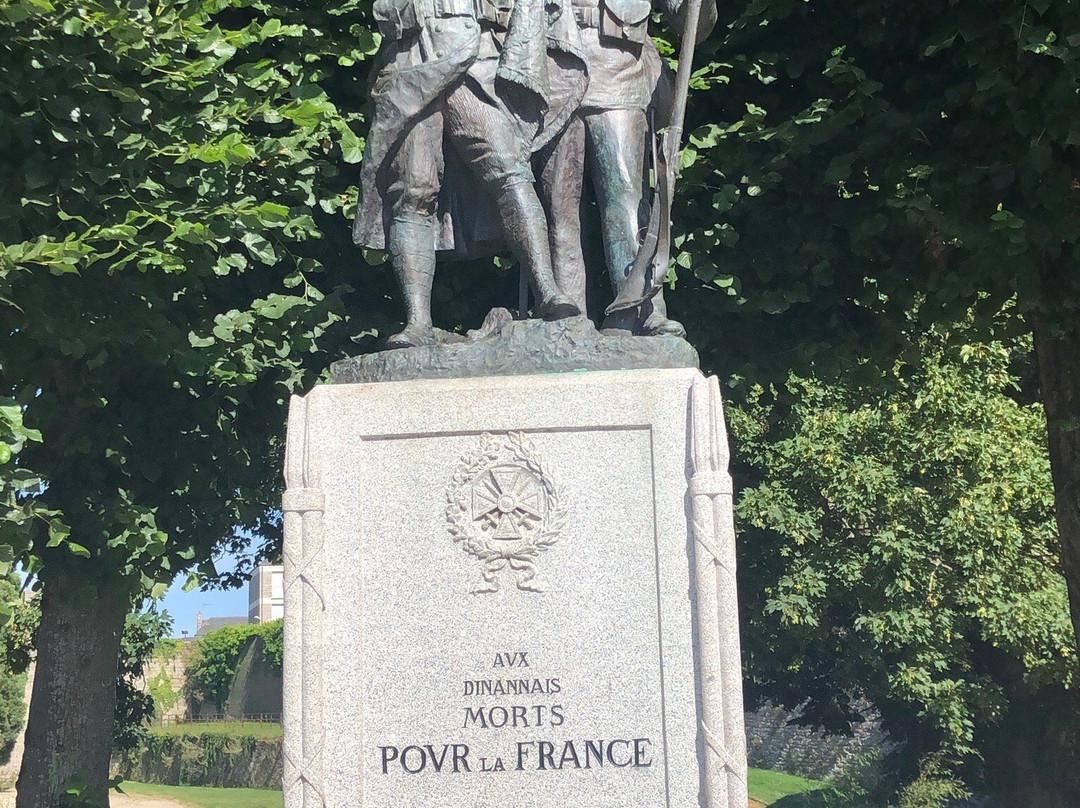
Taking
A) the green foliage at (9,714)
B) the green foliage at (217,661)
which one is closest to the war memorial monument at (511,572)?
the green foliage at (9,714)

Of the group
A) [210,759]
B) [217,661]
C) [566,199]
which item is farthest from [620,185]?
[217,661]

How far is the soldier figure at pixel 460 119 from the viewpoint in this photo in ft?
18.8

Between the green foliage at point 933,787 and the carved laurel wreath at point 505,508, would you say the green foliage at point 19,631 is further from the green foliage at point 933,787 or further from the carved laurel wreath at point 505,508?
the green foliage at point 933,787

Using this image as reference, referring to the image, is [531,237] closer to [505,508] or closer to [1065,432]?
[505,508]

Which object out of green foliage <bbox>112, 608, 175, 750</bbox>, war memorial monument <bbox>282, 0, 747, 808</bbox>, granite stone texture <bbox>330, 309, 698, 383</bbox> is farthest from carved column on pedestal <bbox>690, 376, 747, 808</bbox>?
green foliage <bbox>112, 608, 175, 750</bbox>

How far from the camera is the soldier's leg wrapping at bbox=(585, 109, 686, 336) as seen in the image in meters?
5.93

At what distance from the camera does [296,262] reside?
350 inches

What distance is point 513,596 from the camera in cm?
508

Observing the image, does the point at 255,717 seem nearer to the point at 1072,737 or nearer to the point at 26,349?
the point at 1072,737

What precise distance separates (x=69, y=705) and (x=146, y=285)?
3.39 meters

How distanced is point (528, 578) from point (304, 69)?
204 inches

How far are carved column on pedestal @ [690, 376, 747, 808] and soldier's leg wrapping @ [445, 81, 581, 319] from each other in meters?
1.01

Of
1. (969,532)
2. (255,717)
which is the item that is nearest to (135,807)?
(255,717)

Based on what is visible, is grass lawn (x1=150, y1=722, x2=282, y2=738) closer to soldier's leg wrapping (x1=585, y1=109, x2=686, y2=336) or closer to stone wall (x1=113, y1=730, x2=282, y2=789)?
stone wall (x1=113, y1=730, x2=282, y2=789)
